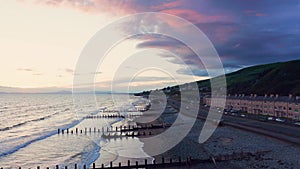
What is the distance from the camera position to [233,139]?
132 ft

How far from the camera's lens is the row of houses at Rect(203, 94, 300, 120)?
62.3 m

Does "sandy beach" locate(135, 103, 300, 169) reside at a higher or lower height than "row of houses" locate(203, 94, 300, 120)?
lower

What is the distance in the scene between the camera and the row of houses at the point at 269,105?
62.3 metres

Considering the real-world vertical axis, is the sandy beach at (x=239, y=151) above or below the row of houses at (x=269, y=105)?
below

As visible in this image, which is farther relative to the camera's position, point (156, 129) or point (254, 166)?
point (156, 129)

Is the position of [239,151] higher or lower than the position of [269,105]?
lower

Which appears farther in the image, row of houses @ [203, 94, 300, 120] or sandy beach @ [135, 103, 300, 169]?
row of houses @ [203, 94, 300, 120]

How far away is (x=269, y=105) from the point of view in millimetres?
72688

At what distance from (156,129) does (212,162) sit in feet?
101

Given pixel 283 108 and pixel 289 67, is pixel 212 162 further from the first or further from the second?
pixel 289 67

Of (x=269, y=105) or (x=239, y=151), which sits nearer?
(x=239, y=151)

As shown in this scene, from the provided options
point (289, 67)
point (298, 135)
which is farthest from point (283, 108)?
point (289, 67)

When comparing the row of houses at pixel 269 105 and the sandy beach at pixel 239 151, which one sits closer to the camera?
the sandy beach at pixel 239 151

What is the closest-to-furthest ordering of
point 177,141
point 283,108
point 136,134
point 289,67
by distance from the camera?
point 177,141
point 136,134
point 283,108
point 289,67
